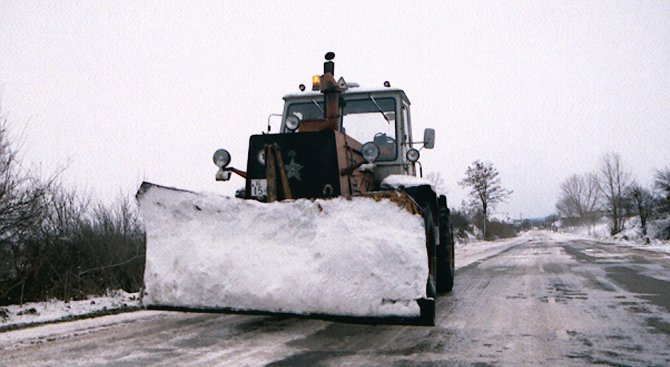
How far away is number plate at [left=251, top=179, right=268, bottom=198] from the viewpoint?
5039 mm

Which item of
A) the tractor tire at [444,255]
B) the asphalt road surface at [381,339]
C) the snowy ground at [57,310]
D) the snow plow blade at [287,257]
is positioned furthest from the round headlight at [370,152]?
the snowy ground at [57,310]

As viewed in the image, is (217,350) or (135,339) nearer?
(217,350)

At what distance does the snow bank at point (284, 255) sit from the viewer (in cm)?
369

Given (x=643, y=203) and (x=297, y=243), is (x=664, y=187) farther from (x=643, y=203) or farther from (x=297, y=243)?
(x=297, y=243)

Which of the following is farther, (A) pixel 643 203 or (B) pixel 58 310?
(A) pixel 643 203

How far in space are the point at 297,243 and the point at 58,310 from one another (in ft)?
11.7

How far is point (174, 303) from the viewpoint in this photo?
13.6ft

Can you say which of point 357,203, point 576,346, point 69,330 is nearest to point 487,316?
point 576,346

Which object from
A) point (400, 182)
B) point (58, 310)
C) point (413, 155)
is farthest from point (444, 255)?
point (58, 310)

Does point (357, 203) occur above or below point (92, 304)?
above

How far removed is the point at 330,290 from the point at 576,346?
78.6 inches

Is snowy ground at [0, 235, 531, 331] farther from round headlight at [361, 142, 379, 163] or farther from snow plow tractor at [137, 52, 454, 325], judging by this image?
round headlight at [361, 142, 379, 163]

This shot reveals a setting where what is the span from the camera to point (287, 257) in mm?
4000

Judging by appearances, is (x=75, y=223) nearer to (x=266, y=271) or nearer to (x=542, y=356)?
(x=266, y=271)
